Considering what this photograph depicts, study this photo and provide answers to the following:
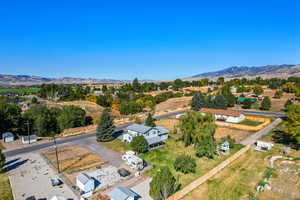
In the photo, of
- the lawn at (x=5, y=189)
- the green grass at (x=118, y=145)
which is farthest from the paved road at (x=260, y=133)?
the lawn at (x=5, y=189)

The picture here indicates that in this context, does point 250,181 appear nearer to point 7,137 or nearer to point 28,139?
point 28,139

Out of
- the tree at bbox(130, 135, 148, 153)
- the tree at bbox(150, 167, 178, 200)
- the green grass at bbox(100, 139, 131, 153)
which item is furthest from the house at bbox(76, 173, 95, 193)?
the green grass at bbox(100, 139, 131, 153)

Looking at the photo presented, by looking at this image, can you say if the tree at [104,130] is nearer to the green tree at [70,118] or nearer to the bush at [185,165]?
the green tree at [70,118]

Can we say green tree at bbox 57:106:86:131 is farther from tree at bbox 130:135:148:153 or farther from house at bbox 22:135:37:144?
tree at bbox 130:135:148:153

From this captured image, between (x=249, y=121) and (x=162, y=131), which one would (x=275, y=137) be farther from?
(x=162, y=131)

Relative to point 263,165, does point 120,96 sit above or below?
above

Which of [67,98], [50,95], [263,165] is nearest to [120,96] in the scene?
[67,98]
